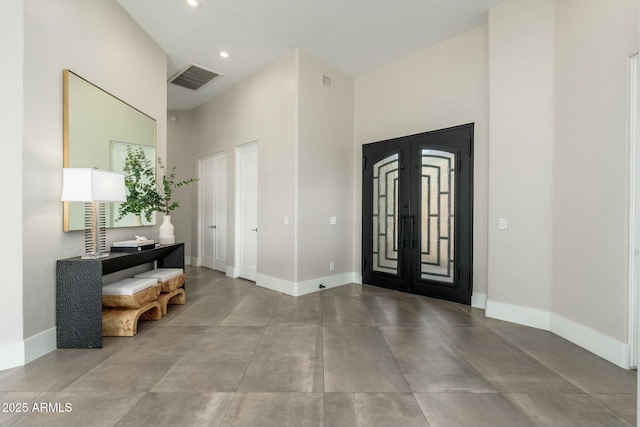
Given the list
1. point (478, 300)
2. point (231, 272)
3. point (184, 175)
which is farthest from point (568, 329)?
point (184, 175)

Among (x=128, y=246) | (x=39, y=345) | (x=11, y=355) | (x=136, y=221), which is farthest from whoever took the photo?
(x=136, y=221)

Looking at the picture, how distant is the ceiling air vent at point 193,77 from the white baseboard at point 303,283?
3.50 meters

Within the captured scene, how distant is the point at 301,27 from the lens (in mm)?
3693

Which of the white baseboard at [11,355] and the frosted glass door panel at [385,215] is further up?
the frosted glass door panel at [385,215]

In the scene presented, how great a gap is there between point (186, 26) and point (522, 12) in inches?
153

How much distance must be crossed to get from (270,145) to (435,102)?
98.7 inches

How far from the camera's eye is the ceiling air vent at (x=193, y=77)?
4770 mm

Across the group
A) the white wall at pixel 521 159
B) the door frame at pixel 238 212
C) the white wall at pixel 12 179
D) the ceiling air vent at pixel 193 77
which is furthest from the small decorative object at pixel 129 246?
the white wall at pixel 521 159

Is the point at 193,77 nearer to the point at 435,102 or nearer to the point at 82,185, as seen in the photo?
the point at 82,185

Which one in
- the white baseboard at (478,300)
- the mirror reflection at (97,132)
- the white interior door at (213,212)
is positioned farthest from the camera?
the white interior door at (213,212)

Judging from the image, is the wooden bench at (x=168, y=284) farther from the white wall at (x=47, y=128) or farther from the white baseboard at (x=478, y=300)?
the white baseboard at (x=478, y=300)

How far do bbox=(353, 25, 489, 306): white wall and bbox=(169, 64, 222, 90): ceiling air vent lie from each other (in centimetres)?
255

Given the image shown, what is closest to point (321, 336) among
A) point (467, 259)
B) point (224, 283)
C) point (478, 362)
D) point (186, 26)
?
point (478, 362)

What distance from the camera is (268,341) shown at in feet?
8.75
